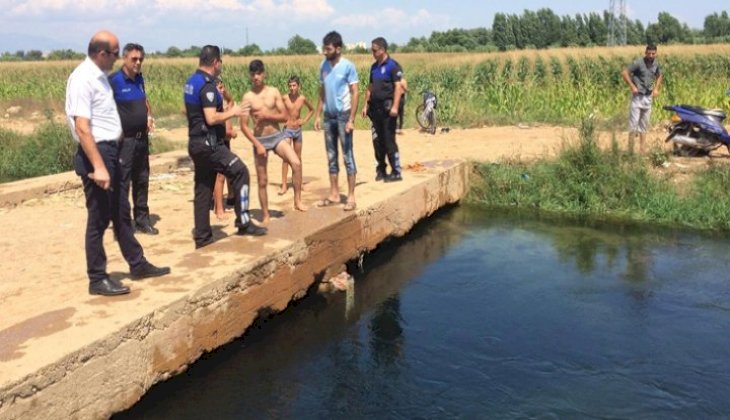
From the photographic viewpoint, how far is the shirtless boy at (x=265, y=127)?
270 inches

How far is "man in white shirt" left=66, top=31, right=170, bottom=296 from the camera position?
4.44m

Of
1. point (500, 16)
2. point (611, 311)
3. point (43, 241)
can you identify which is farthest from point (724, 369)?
point (500, 16)

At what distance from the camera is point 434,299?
6.57 metres

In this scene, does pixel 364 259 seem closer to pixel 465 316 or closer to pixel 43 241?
pixel 465 316

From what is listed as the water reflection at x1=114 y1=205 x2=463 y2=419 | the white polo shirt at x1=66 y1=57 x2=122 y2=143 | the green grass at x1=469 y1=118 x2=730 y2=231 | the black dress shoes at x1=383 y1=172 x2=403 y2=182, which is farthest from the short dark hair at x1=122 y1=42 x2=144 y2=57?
the green grass at x1=469 y1=118 x2=730 y2=231

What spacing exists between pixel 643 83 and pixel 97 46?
8.37m

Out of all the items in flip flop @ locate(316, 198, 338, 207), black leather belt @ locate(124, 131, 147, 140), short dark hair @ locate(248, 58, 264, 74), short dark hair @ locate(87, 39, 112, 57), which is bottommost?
flip flop @ locate(316, 198, 338, 207)

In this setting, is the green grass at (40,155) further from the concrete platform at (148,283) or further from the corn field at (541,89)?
the corn field at (541,89)

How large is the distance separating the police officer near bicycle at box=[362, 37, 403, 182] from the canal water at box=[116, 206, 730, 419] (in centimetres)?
150

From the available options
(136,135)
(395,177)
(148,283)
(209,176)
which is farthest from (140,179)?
(395,177)

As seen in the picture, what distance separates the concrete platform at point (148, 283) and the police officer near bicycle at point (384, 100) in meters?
0.48

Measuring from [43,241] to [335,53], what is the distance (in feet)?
11.6

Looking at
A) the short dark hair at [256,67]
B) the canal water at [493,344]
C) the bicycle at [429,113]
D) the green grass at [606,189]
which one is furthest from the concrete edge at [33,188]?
the bicycle at [429,113]

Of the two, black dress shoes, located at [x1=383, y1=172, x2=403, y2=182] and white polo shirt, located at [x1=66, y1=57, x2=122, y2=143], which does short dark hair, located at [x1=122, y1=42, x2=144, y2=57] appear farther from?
black dress shoes, located at [x1=383, y1=172, x2=403, y2=182]
